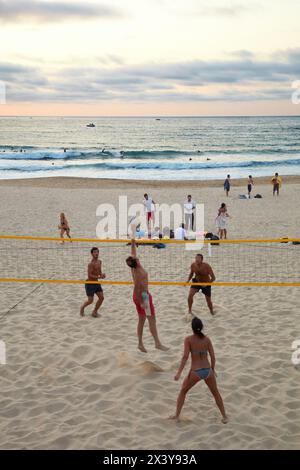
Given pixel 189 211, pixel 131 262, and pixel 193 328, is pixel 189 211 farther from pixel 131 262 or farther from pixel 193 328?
pixel 193 328

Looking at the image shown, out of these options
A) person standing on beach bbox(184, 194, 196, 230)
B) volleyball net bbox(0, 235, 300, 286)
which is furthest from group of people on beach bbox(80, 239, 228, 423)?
person standing on beach bbox(184, 194, 196, 230)

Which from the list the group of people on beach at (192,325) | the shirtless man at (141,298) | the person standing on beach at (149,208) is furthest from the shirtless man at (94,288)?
the person standing on beach at (149,208)

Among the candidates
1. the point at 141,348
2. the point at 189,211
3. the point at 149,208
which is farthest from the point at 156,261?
the point at 141,348

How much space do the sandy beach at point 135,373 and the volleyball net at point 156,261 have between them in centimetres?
63

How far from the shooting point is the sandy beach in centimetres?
Answer: 529

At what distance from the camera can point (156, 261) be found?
12.8 m

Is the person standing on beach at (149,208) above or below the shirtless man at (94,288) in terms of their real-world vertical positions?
above

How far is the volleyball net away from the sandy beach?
63 cm

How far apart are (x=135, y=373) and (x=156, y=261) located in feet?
20.8

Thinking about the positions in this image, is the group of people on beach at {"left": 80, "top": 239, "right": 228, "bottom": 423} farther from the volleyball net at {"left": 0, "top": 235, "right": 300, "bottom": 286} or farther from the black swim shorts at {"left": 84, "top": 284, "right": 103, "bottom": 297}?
the volleyball net at {"left": 0, "top": 235, "right": 300, "bottom": 286}

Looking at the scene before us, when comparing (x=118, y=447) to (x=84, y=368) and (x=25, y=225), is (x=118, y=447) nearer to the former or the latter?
(x=84, y=368)

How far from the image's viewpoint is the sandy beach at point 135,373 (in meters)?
5.29

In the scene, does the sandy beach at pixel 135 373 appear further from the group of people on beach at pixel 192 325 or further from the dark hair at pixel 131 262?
the dark hair at pixel 131 262
